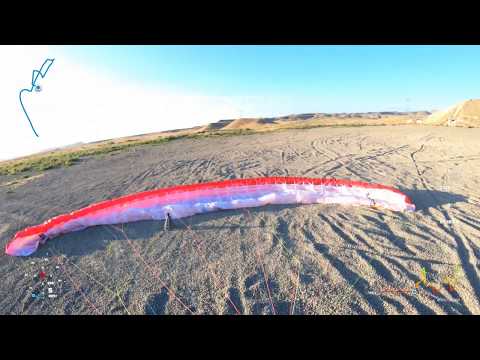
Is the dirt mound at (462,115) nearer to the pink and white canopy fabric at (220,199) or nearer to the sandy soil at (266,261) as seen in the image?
the sandy soil at (266,261)

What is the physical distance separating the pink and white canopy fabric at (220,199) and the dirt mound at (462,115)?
23.8m

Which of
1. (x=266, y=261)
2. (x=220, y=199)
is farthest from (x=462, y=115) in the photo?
(x=266, y=261)

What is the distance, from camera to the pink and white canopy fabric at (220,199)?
4270 mm

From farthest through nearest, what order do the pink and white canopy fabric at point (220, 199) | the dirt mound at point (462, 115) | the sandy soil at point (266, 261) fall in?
the dirt mound at point (462, 115) → the pink and white canopy fabric at point (220, 199) → the sandy soil at point (266, 261)

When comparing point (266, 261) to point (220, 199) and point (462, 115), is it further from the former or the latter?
point (462, 115)

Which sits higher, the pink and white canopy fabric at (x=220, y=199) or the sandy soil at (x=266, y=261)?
the pink and white canopy fabric at (x=220, y=199)

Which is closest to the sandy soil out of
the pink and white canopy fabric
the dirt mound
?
the pink and white canopy fabric

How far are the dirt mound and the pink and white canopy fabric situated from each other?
78.2 feet

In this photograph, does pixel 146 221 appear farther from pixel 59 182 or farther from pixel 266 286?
pixel 59 182

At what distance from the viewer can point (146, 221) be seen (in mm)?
4480

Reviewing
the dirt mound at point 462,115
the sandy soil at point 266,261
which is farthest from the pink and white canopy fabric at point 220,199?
the dirt mound at point 462,115
